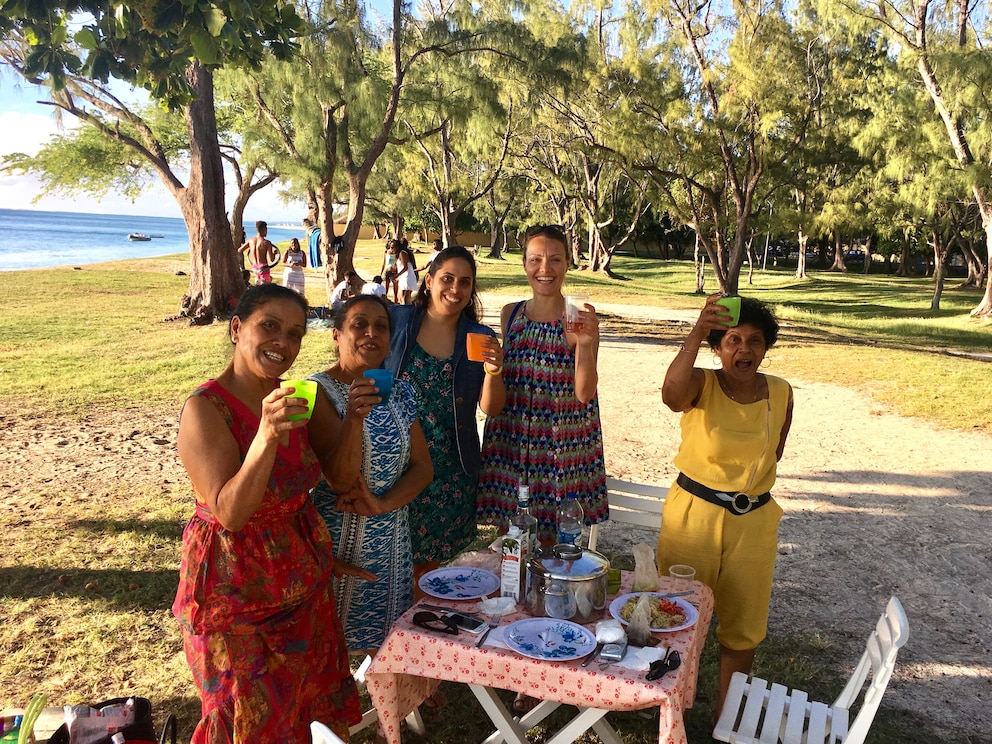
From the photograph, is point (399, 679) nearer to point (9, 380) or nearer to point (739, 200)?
point (9, 380)

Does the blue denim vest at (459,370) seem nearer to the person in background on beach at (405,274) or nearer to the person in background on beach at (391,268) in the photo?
the person in background on beach at (405,274)

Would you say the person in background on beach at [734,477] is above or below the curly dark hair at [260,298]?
below

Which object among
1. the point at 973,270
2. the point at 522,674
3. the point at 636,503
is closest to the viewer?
the point at 522,674

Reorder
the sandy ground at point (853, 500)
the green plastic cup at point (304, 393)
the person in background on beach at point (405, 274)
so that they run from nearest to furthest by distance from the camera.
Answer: the green plastic cup at point (304, 393) < the sandy ground at point (853, 500) < the person in background on beach at point (405, 274)

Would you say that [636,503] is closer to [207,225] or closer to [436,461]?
[436,461]

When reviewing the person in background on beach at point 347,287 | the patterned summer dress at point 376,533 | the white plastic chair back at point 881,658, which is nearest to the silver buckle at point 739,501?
the white plastic chair back at point 881,658

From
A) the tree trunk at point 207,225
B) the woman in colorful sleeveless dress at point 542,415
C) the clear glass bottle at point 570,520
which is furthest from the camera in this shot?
the tree trunk at point 207,225

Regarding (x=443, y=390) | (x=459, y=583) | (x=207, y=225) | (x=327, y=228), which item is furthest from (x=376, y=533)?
(x=327, y=228)

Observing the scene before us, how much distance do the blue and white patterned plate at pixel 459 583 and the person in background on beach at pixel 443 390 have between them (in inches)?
14.4

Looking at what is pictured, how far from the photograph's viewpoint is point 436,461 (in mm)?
3193

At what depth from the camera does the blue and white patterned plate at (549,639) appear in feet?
7.33

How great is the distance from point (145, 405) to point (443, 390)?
21.8 feet

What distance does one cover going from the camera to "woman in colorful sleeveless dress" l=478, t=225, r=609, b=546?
125 inches

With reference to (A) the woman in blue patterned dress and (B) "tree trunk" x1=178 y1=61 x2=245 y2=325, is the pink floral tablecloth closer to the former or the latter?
(A) the woman in blue patterned dress
